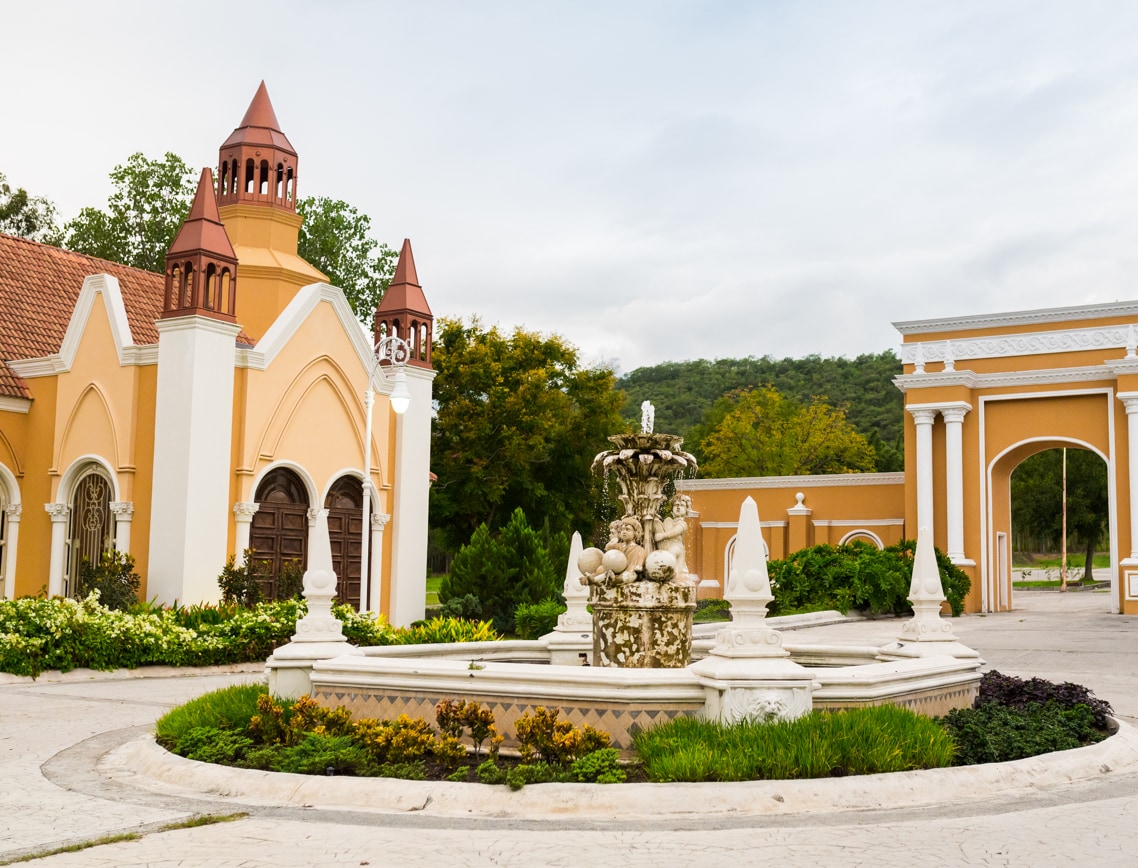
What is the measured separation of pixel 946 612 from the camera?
3036 cm

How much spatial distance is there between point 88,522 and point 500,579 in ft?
25.0

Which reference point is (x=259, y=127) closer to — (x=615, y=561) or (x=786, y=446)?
(x=615, y=561)

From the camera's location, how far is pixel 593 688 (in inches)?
314

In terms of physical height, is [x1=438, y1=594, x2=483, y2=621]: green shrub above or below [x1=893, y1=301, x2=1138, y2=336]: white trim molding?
below

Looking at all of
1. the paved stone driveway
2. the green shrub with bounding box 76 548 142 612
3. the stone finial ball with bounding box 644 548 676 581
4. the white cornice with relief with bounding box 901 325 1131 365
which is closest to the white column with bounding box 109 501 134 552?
the green shrub with bounding box 76 548 142 612

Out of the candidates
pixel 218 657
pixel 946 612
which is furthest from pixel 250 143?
pixel 946 612

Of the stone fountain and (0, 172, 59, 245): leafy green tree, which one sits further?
(0, 172, 59, 245): leafy green tree

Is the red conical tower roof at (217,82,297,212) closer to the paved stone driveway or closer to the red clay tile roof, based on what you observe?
the red clay tile roof

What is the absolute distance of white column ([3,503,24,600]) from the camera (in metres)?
21.3

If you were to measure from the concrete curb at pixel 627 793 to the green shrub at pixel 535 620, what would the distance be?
12.1 metres

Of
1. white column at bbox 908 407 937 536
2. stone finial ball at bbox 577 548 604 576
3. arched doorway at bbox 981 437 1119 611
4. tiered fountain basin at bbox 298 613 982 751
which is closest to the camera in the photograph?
tiered fountain basin at bbox 298 613 982 751

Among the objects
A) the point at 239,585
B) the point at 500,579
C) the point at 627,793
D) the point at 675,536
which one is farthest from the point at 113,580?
the point at 627,793

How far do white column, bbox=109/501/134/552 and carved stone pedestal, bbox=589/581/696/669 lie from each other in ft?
40.3

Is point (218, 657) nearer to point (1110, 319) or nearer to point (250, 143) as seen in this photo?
point (250, 143)
